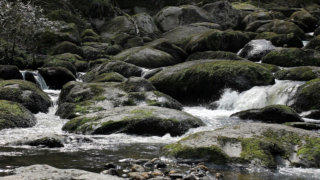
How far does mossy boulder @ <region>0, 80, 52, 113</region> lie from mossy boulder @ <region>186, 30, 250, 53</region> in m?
14.7

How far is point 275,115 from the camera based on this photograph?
13117mm

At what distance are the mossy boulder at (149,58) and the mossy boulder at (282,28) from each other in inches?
392

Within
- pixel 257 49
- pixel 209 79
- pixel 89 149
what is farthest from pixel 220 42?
pixel 89 149

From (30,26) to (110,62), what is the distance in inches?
338

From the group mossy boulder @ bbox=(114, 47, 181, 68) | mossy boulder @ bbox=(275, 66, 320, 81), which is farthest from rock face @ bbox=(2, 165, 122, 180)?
mossy boulder @ bbox=(114, 47, 181, 68)

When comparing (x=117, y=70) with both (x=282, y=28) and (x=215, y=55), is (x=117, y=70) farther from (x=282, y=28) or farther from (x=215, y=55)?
(x=282, y=28)

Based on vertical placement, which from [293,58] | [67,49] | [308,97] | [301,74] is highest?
[67,49]

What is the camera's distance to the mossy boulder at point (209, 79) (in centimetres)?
1791

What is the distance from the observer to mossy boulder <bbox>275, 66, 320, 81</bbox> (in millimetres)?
16797

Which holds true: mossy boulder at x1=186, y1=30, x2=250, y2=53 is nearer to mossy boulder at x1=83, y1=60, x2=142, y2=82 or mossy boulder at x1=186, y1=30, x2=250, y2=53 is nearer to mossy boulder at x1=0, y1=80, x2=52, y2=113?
mossy boulder at x1=83, y1=60, x2=142, y2=82

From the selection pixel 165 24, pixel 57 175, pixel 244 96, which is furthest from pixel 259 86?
pixel 165 24

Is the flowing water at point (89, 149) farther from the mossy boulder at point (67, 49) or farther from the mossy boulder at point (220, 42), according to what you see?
the mossy boulder at point (67, 49)

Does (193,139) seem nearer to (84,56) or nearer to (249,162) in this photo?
(249,162)

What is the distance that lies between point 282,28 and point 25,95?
75.6 feet
